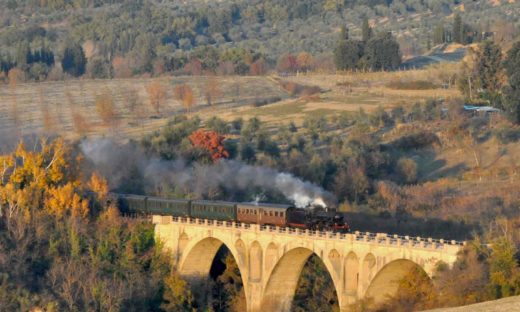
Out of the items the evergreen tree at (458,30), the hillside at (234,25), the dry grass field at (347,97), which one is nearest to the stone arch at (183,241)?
the dry grass field at (347,97)

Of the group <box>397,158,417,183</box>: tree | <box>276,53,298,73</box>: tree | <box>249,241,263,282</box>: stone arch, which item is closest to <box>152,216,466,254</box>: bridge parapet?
<box>249,241,263,282</box>: stone arch

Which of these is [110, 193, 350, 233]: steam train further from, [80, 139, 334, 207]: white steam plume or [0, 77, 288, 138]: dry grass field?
[0, 77, 288, 138]: dry grass field

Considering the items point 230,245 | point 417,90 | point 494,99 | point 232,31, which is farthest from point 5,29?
point 230,245

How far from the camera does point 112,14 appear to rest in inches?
7584

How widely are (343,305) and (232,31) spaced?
140 m

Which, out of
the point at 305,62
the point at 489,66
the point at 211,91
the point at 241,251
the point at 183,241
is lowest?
the point at 241,251

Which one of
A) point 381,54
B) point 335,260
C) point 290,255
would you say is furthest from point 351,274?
point 381,54

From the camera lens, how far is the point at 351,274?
170ft

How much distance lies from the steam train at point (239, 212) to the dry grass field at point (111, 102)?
2447cm

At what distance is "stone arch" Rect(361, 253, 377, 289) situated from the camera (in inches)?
1980

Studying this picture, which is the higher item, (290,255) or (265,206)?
(265,206)

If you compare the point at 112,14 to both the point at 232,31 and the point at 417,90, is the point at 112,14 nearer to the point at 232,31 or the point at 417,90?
the point at 232,31

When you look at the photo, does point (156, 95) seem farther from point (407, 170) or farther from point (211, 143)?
point (407, 170)

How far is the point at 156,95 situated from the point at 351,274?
5720 centimetres
